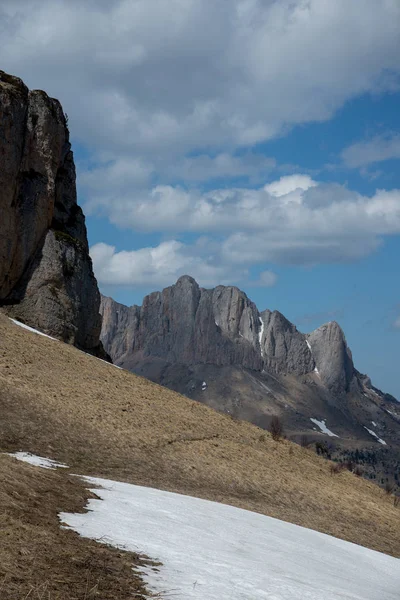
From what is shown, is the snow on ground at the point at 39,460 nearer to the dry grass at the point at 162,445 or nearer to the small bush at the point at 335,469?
the dry grass at the point at 162,445

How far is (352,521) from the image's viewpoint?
30.3m

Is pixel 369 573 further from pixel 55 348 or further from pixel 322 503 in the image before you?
pixel 55 348

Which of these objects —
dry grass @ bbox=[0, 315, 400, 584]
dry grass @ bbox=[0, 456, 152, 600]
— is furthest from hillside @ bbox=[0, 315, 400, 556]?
dry grass @ bbox=[0, 456, 152, 600]

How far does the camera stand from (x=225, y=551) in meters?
15.5

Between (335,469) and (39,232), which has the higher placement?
(39,232)

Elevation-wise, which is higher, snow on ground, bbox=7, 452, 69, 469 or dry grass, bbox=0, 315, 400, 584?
dry grass, bbox=0, 315, 400, 584

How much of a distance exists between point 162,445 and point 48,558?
20.9 metres

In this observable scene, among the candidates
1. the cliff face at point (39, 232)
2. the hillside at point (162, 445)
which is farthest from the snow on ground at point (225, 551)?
the cliff face at point (39, 232)

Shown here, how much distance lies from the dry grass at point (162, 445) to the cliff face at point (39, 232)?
10.7 m

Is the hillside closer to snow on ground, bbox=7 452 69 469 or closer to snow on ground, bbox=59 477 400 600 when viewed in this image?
snow on ground, bbox=7 452 69 469

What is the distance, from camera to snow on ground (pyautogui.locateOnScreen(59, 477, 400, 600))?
38.1 ft

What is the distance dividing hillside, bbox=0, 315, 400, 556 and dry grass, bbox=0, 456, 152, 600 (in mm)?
9314

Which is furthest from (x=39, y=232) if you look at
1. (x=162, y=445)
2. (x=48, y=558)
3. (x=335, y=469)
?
(x=48, y=558)

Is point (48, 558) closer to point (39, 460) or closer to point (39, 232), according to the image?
point (39, 460)
